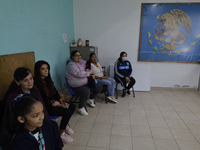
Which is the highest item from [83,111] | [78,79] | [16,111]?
[16,111]

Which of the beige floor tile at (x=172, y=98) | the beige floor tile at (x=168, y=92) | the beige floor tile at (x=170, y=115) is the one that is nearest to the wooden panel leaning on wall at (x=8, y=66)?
the beige floor tile at (x=170, y=115)

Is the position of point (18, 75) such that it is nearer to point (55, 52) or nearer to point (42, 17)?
point (42, 17)

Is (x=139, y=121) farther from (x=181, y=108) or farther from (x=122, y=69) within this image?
(x=122, y=69)

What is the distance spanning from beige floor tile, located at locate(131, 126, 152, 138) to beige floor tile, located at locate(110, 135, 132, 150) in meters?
0.15

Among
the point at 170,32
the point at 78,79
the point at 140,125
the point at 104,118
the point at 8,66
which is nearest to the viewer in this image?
the point at 8,66

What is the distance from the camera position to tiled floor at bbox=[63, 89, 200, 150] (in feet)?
6.22

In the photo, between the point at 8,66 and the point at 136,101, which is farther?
the point at 136,101

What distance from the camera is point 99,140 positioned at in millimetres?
1974

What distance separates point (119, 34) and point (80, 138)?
2.79 meters

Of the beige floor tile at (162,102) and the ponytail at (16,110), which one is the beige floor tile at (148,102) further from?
the ponytail at (16,110)

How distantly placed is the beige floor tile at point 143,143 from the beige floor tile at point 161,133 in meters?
0.15

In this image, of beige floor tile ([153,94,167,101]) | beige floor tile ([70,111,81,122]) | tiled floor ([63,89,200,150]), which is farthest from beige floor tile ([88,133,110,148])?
beige floor tile ([153,94,167,101])

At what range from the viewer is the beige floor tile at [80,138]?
1918 mm

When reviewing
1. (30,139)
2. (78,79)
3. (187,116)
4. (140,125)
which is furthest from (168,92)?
(30,139)
